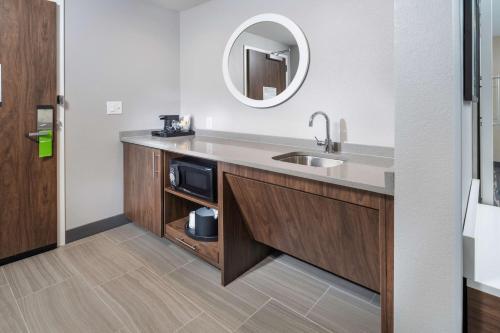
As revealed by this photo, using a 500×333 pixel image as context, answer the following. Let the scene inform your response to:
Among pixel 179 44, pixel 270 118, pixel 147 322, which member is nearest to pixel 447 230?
pixel 147 322

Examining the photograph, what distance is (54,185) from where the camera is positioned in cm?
229

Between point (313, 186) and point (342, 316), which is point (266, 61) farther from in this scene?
point (342, 316)

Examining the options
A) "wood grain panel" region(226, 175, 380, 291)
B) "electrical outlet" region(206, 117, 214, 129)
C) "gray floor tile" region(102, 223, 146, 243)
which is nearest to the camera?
"wood grain panel" region(226, 175, 380, 291)

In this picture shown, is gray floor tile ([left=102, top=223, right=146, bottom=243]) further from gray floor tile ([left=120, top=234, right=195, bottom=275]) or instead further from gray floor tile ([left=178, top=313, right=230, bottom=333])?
gray floor tile ([left=178, top=313, right=230, bottom=333])

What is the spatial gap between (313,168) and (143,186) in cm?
161

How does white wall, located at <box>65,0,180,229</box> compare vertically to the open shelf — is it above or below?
above

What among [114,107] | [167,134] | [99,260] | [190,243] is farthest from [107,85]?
[190,243]

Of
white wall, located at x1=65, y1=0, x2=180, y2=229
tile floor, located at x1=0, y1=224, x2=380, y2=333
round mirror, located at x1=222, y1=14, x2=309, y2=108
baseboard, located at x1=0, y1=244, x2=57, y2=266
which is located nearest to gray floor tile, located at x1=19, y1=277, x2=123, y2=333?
tile floor, located at x1=0, y1=224, x2=380, y2=333

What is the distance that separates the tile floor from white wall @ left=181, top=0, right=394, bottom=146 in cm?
100

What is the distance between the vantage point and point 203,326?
1521 mm

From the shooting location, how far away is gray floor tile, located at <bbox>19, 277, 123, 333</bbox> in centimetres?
150

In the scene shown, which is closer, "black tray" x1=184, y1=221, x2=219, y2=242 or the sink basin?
the sink basin

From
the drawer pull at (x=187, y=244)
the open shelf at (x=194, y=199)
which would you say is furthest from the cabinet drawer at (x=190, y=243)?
the open shelf at (x=194, y=199)

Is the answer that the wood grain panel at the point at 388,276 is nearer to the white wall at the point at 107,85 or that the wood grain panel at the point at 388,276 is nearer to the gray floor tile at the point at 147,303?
the gray floor tile at the point at 147,303
